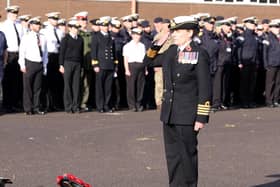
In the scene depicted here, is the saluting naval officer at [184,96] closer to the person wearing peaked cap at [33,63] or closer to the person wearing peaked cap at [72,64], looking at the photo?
the person wearing peaked cap at [33,63]

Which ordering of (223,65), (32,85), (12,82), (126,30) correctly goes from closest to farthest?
(32,85)
(12,82)
(223,65)
(126,30)

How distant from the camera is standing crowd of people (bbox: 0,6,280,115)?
17.6 metres

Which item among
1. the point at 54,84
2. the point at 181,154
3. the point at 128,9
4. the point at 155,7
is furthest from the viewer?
the point at 155,7

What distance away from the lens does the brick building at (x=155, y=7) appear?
24.2 metres

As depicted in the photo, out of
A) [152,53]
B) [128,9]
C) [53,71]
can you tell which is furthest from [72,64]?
[152,53]

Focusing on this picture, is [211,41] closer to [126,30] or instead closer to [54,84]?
[126,30]

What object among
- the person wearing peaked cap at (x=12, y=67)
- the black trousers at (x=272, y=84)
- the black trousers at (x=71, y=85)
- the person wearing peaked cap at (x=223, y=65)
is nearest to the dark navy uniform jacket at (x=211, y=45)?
the person wearing peaked cap at (x=223, y=65)

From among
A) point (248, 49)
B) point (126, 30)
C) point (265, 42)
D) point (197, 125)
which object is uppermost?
point (197, 125)

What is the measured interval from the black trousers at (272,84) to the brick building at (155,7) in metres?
6.50

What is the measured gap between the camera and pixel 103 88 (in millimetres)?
18625

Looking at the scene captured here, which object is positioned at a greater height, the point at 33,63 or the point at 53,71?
the point at 33,63

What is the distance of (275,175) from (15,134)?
516 cm

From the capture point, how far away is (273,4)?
94.5 ft

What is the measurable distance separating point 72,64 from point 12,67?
1.28 metres
